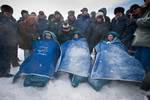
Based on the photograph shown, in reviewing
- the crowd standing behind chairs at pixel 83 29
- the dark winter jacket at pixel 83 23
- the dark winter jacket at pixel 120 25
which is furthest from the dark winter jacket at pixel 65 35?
the dark winter jacket at pixel 120 25

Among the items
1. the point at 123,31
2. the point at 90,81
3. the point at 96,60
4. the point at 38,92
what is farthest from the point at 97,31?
the point at 38,92

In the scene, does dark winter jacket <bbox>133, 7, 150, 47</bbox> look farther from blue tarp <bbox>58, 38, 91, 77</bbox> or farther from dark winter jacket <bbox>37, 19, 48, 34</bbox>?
dark winter jacket <bbox>37, 19, 48, 34</bbox>

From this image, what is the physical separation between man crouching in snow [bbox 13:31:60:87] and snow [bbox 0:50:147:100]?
0.17 meters

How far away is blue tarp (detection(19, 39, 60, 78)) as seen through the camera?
18.4 ft

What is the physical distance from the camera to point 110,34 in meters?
6.14

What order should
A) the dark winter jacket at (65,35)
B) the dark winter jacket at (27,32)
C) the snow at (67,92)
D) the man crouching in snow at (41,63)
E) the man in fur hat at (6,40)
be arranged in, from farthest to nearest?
the dark winter jacket at (27,32)
the dark winter jacket at (65,35)
the man in fur hat at (6,40)
the man crouching in snow at (41,63)
the snow at (67,92)

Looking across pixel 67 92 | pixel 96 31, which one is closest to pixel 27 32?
pixel 96 31

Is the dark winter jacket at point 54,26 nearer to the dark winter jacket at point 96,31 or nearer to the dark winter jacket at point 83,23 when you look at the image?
the dark winter jacket at point 83,23

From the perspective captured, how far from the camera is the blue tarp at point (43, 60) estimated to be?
221 inches

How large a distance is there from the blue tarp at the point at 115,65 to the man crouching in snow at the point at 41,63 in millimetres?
1109

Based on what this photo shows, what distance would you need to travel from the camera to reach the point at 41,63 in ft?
18.9

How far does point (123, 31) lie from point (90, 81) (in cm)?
202

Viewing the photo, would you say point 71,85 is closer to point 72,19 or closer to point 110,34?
point 110,34

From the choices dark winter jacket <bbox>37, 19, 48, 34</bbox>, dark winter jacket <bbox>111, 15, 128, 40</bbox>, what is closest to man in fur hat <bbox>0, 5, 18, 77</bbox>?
dark winter jacket <bbox>37, 19, 48, 34</bbox>
